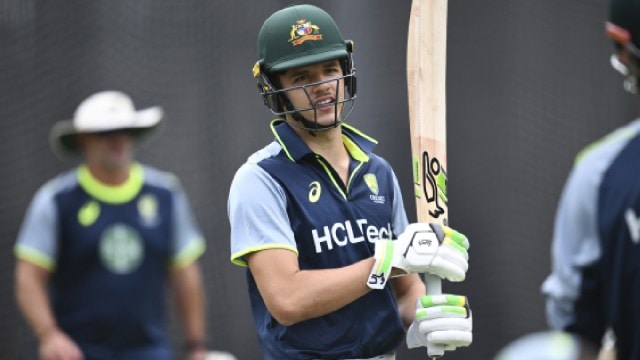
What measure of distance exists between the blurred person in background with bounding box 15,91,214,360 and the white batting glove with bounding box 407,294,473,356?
1503mm

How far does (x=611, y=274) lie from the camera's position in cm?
222

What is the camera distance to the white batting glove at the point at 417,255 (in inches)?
120

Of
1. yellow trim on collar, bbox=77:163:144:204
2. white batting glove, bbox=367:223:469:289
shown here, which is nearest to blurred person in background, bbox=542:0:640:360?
white batting glove, bbox=367:223:469:289

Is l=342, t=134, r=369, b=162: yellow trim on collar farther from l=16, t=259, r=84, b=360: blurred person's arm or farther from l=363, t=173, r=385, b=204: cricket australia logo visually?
l=16, t=259, r=84, b=360: blurred person's arm

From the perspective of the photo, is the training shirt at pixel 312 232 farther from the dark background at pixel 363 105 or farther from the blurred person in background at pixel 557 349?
the dark background at pixel 363 105

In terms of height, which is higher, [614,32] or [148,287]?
[614,32]

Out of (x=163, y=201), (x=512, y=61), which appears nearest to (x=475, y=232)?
(x=512, y=61)

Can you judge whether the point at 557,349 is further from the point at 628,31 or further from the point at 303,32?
the point at 303,32

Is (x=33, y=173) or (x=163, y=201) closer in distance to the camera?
(x=163, y=201)

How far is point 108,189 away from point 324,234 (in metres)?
1.47

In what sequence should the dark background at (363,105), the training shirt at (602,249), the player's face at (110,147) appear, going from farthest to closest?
the dark background at (363,105)
the player's face at (110,147)
the training shirt at (602,249)

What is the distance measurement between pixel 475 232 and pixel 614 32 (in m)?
3.64

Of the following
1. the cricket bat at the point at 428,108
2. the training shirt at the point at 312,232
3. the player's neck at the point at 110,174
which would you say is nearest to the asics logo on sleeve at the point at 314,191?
the training shirt at the point at 312,232

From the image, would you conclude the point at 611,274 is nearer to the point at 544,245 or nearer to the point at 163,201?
the point at 163,201
